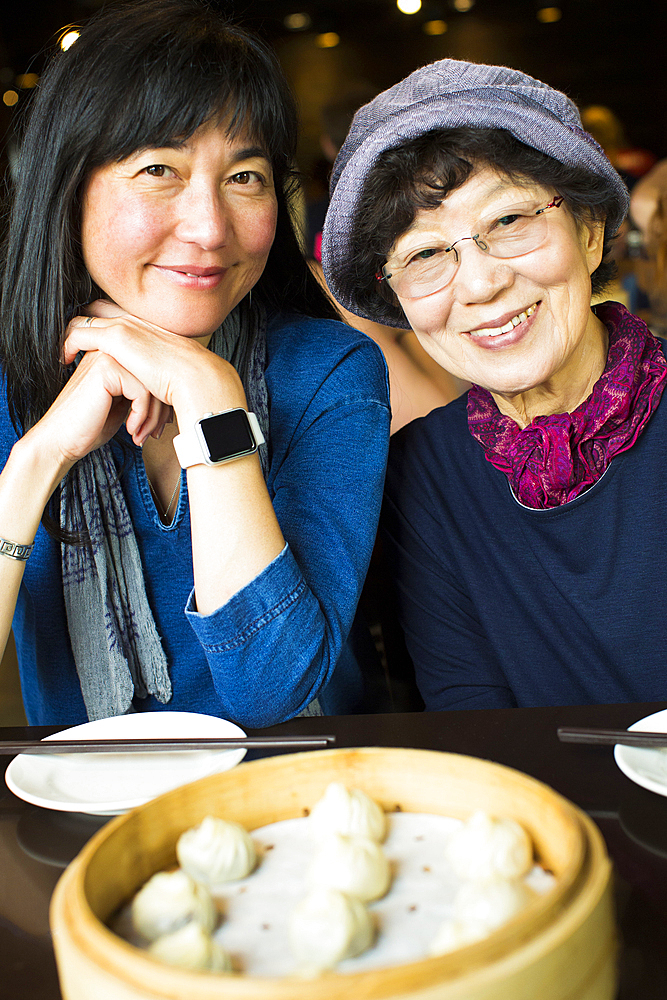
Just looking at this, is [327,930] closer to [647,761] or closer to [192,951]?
[192,951]

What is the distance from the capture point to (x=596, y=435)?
4.01ft

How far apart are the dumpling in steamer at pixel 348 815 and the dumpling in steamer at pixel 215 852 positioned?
0.05 meters

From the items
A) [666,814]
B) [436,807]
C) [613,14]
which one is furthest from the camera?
[613,14]

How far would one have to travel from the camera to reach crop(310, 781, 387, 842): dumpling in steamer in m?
0.55

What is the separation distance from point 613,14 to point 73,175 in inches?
280

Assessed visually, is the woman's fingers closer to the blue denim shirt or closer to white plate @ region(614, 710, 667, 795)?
the blue denim shirt

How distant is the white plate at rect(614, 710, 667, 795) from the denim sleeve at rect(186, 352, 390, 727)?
0.40m

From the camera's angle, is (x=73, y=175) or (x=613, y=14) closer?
(x=73, y=175)

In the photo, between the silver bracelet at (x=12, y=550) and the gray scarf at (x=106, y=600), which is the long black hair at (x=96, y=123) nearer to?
the gray scarf at (x=106, y=600)

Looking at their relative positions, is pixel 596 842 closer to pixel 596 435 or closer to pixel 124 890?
pixel 124 890

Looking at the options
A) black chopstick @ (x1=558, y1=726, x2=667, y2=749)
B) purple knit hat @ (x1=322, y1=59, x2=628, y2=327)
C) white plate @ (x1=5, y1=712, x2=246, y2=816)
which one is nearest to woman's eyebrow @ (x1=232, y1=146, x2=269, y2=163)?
purple knit hat @ (x1=322, y1=59, x2=628, y2=327)

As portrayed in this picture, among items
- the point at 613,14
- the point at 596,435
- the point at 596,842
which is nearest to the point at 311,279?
the point at 596,435

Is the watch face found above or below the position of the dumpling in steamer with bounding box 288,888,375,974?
above

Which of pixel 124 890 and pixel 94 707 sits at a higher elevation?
pixel 124 890
